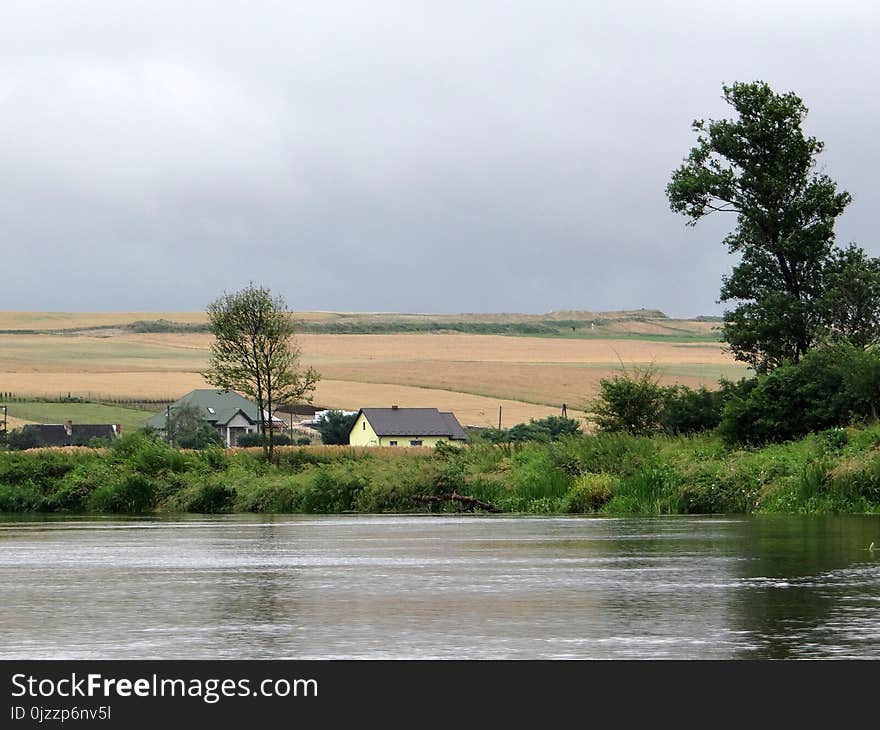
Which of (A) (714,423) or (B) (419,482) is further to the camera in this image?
(A) (714,423)

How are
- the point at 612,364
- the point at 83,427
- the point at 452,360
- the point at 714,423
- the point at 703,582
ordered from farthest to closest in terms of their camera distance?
the point at 452,360
the point at 612,364
the point at 83,427
the point at 714,423
the point at 703,582

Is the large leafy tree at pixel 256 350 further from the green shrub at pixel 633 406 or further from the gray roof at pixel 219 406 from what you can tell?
the gray roof at pixel 219 406

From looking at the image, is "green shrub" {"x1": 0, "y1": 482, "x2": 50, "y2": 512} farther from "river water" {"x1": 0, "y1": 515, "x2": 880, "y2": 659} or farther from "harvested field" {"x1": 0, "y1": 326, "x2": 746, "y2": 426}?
"harvested field" {"x1": 0, "y1": 326, "x2": 746, "y2": 426}

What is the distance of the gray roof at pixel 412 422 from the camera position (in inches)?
4744

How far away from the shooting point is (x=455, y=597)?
1264 cm

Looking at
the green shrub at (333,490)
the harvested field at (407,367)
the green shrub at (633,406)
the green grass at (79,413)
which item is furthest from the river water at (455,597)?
the green grass at (79,413)

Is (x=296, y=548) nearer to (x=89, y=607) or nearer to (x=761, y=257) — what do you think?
(x=89, y=607)

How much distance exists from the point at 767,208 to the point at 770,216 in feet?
2.25

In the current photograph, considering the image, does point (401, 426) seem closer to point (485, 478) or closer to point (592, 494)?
Answer: point (485, 478)

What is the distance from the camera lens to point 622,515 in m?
32.7

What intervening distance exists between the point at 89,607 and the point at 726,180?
43397 millimetres

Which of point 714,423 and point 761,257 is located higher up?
point 761,257
